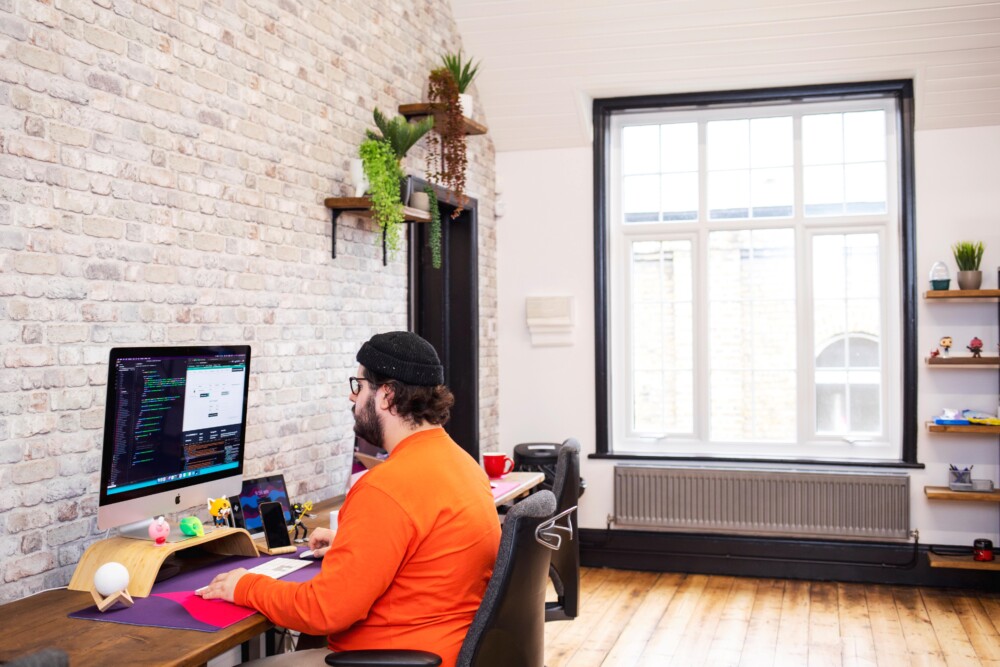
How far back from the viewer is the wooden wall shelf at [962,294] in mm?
5398

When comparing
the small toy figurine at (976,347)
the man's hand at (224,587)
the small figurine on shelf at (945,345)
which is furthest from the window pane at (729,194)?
the man's hand at (224,587)

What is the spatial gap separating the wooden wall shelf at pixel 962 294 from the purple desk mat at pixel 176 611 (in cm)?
431

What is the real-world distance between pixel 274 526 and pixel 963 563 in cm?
424

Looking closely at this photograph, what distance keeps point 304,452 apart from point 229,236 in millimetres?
979

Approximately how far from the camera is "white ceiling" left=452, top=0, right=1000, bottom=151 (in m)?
5.31

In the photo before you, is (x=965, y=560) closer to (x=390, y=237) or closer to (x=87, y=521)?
(x=390, y=237)

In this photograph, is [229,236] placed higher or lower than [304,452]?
higher

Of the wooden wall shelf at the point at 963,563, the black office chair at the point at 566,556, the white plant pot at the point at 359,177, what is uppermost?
the white plant pot at the point at 359,177

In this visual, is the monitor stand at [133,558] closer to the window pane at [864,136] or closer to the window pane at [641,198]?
the window pane at [641,198]

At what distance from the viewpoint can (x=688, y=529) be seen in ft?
20.0

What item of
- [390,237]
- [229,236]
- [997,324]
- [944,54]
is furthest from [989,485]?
[229,236]

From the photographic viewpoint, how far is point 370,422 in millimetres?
2416

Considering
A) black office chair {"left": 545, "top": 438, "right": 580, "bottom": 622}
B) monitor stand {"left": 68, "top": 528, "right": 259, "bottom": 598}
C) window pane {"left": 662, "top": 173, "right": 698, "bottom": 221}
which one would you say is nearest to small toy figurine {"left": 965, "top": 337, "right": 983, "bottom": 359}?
window pane {"left": 662, "top": 173, "right": 698, "bottom": 221}

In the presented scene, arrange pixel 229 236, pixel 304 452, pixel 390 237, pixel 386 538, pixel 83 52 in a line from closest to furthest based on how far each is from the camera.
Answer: pixel 386 538, pixel 83 52, pixel 229 236, pixel 304 452, pixel 390 237
